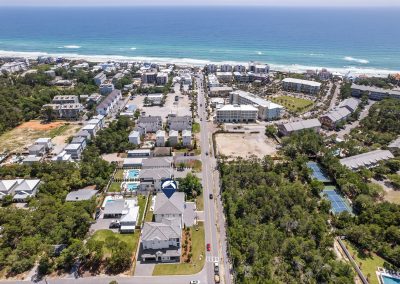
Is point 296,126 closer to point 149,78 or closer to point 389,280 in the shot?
point 389,280

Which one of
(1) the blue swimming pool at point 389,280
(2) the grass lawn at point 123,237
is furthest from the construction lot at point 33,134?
(1) the blue swimming pool at point 389,280

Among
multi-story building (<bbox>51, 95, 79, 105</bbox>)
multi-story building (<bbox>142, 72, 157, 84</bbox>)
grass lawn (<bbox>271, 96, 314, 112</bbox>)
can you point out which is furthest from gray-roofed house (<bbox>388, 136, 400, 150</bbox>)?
multi-story building (<bbox>51, 95, 79, 105</bbox>)

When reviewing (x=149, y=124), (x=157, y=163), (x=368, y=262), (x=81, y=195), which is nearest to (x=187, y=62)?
(x=149, y=124)

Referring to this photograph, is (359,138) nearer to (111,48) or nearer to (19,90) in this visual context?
(19,90)

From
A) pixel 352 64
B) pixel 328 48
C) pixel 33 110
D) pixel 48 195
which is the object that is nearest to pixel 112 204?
pixel 48 195

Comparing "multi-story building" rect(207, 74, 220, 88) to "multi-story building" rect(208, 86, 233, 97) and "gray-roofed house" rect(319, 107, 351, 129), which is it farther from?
"gray-roofed house" rect(319, 107, 351, 129)
